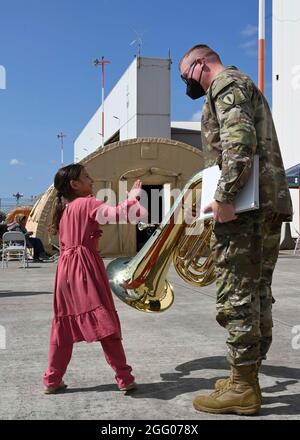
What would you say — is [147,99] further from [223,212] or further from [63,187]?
[223,212]

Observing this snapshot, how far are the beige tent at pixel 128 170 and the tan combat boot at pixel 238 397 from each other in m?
12.7

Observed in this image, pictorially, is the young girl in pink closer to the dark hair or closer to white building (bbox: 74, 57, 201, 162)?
the dark hair

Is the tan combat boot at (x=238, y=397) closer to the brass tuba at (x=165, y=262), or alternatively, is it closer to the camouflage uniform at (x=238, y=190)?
the camouflage uniform at (x=238, y=190)

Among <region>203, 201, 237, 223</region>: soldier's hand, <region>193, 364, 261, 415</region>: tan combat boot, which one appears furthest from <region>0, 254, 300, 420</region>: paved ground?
<region>203, 201, 237, 223</region>: soldier's hand

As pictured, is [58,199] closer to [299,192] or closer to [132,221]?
[132,221]

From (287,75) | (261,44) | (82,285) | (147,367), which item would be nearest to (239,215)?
(82,285)

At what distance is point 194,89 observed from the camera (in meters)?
3.25

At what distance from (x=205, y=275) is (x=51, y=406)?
55.1 inches

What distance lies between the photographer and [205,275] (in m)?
3.96

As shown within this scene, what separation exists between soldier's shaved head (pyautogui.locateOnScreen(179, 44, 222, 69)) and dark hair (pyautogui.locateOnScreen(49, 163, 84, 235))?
103cm

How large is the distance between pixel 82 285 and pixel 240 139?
4.43 ft

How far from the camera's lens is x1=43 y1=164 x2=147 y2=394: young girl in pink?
3.41 meters
